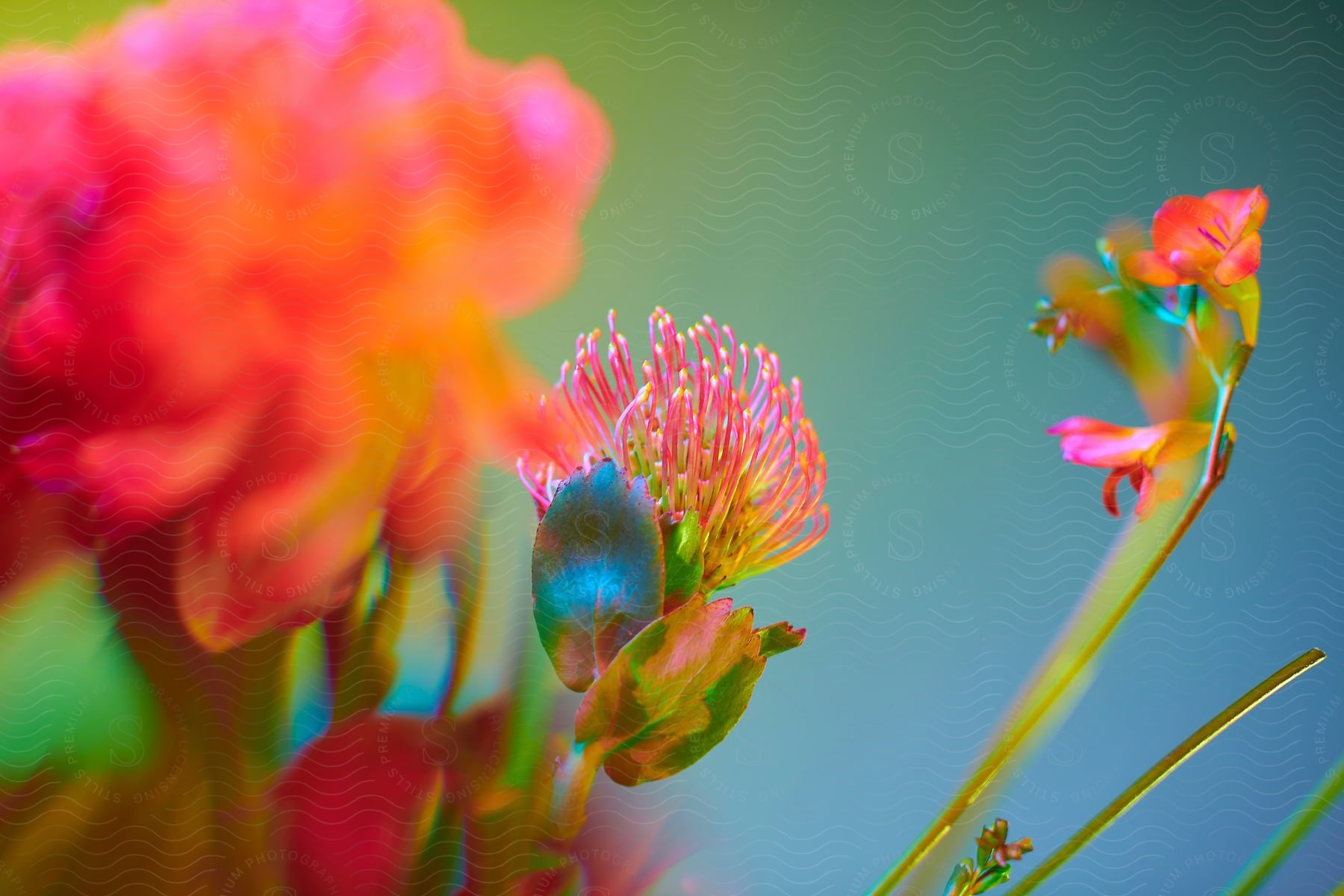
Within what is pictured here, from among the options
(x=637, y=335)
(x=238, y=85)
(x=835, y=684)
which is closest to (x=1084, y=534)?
(x=835, y=684)

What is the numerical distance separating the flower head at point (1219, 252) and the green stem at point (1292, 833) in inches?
19.5

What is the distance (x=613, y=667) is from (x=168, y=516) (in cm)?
56

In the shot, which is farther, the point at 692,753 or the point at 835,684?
the point at 835,684

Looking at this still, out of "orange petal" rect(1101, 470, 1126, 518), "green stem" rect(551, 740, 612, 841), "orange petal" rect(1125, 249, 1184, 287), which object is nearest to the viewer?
"green stem" rect(551, 740, 612, 841)

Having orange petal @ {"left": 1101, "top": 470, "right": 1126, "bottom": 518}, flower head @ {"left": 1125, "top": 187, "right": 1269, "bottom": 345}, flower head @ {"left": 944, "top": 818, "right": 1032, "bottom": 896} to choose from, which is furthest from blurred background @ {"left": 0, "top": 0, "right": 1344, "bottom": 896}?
flower head @ {"left": 944, "top": 818, "right": 1032, "bottom": 896}

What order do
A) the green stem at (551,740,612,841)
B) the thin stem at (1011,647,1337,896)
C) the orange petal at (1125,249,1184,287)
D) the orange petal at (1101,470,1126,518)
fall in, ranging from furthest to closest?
1. the orange petal at (1101,470,1126,518)
2. the orange petal at (1125,249,1184,287)
3. the thin stem at (1011,647,1337,896)
4. the green stem at (551,740,612,841)

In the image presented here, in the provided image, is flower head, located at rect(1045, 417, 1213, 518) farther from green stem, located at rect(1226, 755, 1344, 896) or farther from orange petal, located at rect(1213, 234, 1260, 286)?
green stem, located at rect(1226, 755, 1344, 896)

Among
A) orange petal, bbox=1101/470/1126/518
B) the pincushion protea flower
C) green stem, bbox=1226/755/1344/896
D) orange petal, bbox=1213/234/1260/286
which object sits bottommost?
green stem, bbox=1226/755/1344/896

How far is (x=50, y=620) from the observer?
938 millimetres

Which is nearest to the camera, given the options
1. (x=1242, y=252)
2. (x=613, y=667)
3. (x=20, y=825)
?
(x=613, y=667)

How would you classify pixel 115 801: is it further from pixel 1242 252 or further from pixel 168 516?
pixel 1242 252

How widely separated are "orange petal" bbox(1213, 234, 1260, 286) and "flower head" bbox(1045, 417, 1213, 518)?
142 mm

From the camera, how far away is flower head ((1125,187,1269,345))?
78 cm

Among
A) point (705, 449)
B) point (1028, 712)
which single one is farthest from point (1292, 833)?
point (705, 449)
